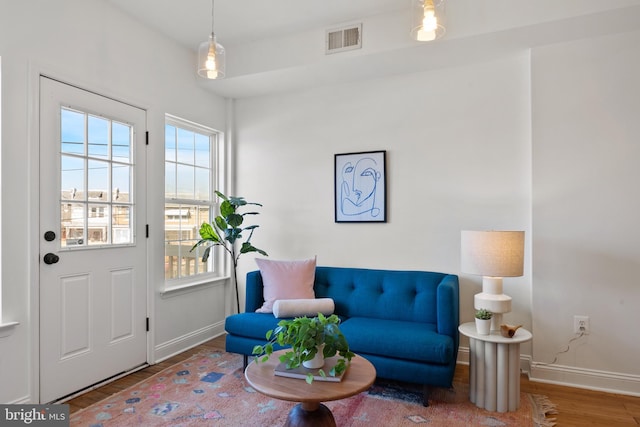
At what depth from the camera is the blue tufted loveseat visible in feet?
7.89

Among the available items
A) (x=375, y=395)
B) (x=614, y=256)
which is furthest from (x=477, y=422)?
(x=614, y=256)

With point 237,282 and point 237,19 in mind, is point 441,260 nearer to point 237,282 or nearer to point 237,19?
point 237,282

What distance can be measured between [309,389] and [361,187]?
2074 mm

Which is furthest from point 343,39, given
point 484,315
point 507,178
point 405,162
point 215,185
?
point 484,315

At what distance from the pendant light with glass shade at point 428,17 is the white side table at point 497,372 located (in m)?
1.80

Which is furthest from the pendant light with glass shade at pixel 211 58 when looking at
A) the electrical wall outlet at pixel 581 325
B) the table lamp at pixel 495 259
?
the electrical wall outlet at pixel 581 325

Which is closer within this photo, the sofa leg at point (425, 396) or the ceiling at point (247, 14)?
the sofa leg at point (425, 396)

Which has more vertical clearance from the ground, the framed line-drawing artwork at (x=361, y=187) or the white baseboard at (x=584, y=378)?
the framed line-drawing artwork at (x=361, y=187)

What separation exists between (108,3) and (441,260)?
317cm

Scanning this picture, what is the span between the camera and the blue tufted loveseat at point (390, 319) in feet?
7.89

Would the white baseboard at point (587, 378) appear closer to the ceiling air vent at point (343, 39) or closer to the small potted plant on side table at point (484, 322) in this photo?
the small potted plant on side table at point (484, 322)

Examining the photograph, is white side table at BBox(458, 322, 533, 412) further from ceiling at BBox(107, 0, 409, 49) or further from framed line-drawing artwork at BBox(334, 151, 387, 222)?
ceiling at BBox(107, 0, 409, 49)

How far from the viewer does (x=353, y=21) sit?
305cm

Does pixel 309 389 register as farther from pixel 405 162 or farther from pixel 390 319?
pixel 405 162
